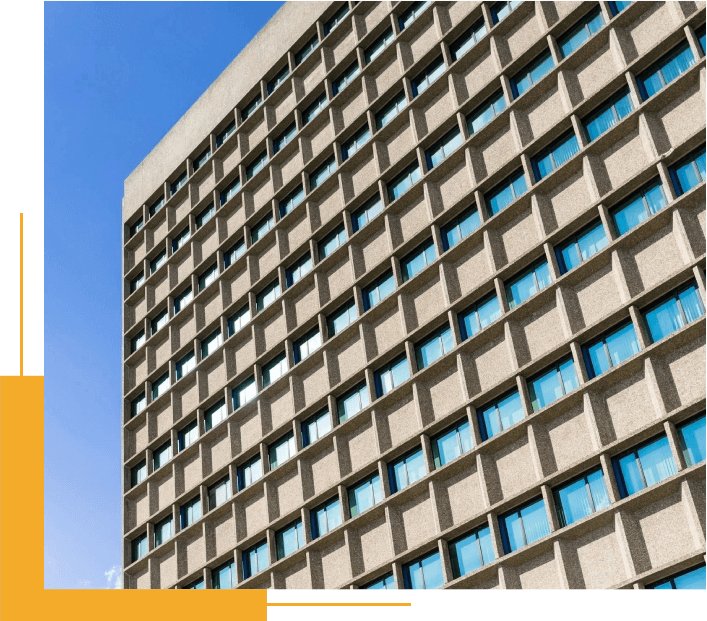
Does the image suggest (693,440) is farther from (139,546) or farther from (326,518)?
(139,546)

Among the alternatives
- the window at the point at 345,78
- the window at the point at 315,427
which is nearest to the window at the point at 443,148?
Result: the window at the point at 345,78

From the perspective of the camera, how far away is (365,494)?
3002 cm

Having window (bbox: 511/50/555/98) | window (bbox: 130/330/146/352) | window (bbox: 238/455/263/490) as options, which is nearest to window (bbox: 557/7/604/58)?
window (bbox: 511/50/555/98)

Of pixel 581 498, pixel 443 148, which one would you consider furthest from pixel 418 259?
pixel 581 498

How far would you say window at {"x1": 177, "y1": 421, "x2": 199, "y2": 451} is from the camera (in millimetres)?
38934

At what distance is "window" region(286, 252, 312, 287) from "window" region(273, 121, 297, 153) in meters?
6.28

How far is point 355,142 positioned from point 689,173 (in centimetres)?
1553

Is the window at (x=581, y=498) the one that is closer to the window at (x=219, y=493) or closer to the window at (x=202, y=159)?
the window at (x=219, y=493)

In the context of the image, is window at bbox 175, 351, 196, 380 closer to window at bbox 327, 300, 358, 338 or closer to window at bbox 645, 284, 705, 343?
window at bbox 327, 300, 358, 338

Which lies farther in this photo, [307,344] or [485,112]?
[307,344]

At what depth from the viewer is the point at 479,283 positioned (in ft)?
95.8

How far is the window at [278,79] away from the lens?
42906 millimetres

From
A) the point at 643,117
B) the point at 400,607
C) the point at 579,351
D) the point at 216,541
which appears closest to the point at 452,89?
the point at 643,117

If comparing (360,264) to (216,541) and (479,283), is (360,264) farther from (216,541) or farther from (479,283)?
(216,541)
